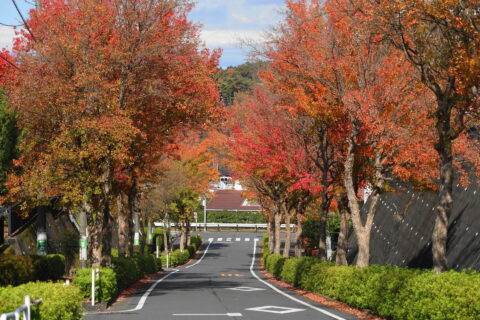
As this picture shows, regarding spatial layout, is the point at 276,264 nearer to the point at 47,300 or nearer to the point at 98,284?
the point at 98,284

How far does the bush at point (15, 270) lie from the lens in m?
22.7

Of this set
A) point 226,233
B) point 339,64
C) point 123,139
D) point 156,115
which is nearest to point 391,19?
point 339,64

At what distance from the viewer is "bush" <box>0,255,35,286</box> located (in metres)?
22.7

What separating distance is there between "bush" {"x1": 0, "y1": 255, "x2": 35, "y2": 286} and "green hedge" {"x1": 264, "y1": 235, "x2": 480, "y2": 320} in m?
10.1

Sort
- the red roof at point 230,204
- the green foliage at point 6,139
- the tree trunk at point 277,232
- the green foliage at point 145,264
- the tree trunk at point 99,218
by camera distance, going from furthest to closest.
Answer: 1. the red roof at point 230,204
2. the tree trunk at point 277,232
3. the green foliage at point 145,264
4. the green foliage at point 6,139
5. the tree trunk at point 99,218

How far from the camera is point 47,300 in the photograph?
11.1m

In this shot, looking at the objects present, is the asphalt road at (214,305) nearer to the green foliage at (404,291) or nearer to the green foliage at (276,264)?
the green foliage at (404,291)

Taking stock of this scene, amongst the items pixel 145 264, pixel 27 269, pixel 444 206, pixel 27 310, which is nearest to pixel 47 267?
pixel 27 269

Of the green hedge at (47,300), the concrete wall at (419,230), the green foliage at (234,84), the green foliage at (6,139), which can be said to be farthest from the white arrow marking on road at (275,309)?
the green foliage at (234,84)

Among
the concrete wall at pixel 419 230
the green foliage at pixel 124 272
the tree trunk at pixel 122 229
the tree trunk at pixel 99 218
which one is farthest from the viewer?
the tree trunk at pixel 122 229

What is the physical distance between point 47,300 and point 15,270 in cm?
1344

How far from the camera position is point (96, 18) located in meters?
22.6

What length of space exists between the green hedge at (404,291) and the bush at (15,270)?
33.0ft

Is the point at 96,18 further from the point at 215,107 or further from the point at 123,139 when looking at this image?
the point at 215,107
